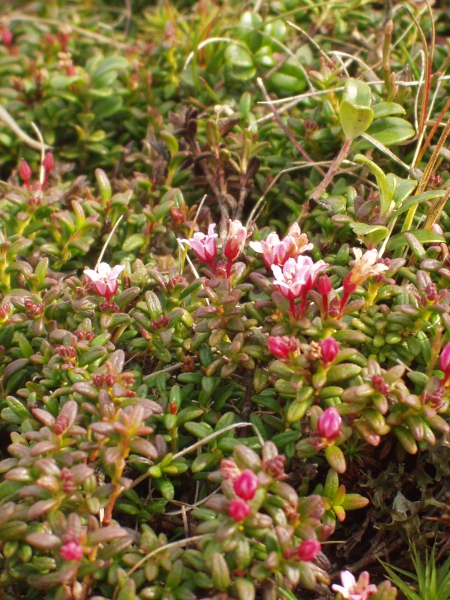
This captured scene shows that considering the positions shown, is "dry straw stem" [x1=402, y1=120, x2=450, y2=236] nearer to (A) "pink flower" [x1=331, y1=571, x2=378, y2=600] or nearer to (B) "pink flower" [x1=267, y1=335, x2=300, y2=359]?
(B) "pink flower" [x1=267, y1=335, x2=300, y2=359]

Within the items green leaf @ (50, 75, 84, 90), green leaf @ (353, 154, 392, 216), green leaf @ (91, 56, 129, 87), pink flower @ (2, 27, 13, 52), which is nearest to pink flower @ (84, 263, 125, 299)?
green leaf @ (353, 154, 392, 216)

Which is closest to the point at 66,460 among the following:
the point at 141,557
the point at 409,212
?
the point at 141,557

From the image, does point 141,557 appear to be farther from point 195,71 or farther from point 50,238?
point 195,71

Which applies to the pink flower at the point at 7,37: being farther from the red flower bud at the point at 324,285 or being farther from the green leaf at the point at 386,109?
the red flower bud at the point at 324,285

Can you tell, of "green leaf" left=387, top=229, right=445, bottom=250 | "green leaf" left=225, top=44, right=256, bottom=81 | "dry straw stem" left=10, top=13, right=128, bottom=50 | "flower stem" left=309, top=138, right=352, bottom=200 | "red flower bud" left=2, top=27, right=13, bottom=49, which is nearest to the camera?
"green leaf" left=387, top=229, right=445, bottom=250

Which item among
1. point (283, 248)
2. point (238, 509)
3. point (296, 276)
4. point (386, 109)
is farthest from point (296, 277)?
point (386, 109)

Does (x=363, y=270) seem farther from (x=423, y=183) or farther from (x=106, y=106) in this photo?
(x=106, y=106)
